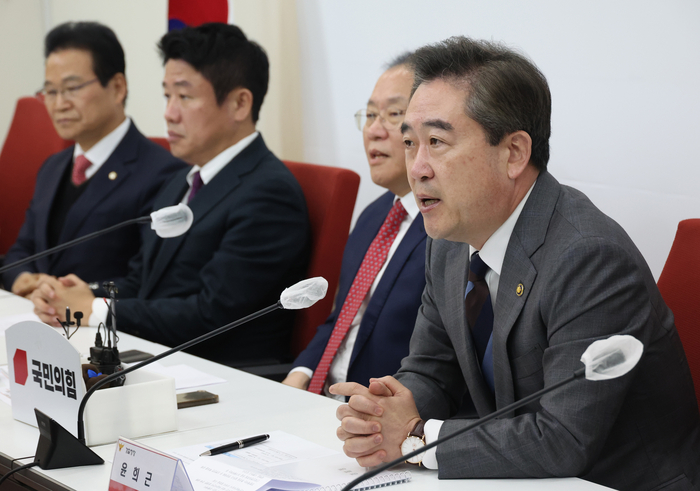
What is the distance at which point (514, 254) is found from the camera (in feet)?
4.63

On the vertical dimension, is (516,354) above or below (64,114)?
below

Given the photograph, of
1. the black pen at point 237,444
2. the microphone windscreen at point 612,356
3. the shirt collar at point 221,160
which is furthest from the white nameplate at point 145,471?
the shirt collar at point 221,160

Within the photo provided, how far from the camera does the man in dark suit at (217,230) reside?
7.76 ft

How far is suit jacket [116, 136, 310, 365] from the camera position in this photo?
93.1 inches

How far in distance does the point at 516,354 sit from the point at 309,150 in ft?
6.64

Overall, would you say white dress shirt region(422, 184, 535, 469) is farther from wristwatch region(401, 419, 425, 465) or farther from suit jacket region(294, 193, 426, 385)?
suit jacket region(294, 193, 426, 385)

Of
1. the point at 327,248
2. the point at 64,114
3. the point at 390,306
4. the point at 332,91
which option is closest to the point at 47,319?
the point at 327,248

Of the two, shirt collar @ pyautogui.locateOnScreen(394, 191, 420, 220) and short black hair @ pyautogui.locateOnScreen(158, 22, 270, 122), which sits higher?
short black hair @ pyautogui.locateOnScreen(158, 22, 270, 122)

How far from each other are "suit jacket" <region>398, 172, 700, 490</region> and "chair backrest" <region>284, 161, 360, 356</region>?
0.82 m

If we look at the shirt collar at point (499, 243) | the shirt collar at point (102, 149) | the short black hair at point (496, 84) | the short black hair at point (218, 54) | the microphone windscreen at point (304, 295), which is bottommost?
the microphone windscreen at point (304, 295)

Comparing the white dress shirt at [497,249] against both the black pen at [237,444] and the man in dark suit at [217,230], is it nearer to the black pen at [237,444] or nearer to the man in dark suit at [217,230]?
the black pen at [237,444]

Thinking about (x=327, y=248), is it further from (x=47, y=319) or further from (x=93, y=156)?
(x=93, y=156)

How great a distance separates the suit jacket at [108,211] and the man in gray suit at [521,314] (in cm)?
165

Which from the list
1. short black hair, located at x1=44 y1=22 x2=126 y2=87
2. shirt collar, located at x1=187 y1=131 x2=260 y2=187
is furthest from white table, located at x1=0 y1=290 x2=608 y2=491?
short black hair, located at x1=44 y1=22 x2=126 y2=87
